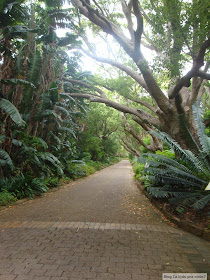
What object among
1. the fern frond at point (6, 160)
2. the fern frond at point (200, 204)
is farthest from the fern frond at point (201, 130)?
the fern frond at point (6, 160)

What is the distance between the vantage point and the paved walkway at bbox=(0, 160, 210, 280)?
2629 millimetres

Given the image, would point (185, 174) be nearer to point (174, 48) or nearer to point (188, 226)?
point (188, 226)

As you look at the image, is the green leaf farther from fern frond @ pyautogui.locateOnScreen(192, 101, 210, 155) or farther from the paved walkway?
fern frond @ pyautogui.locateOnScreen(192, 101, 210, 155)

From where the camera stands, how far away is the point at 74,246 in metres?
3.34

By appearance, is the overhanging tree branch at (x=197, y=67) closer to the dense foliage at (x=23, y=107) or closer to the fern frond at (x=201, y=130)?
the fern frond at (x=201, y=130)

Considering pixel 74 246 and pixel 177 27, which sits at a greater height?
pixel 177 27

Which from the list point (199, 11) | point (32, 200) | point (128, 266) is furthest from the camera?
point (32, 200)

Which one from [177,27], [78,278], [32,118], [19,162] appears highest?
[177,27]

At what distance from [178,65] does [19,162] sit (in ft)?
21.3

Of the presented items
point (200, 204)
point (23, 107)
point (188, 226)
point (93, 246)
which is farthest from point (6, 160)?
point (200, 204)

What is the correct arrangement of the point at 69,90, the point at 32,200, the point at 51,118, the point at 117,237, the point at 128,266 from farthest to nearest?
the point at 69,90 < the point at 51,118 < the point at 32,200 < the point at 117,237 < the point at 128,266

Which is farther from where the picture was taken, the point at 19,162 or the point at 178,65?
the point at 19,162

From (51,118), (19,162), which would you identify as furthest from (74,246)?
(51,118)

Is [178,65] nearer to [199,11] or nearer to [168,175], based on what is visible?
[199,11]
